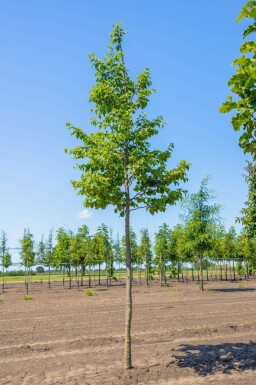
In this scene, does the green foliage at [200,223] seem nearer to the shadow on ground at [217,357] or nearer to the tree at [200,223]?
the tree at [200,223]

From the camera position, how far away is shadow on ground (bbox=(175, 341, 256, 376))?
8.59 m

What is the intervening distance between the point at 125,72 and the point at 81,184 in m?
3.15

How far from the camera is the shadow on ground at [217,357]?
338 inches

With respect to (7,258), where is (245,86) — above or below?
above

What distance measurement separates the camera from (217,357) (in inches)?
367

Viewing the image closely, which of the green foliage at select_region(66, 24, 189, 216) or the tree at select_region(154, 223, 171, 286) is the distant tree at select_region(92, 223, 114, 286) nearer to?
the tree at select_region(154, 223, 171, 286)

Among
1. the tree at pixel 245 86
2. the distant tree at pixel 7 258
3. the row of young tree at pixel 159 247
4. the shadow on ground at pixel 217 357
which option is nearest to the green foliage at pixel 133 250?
the row of young tree at pixel 159 247

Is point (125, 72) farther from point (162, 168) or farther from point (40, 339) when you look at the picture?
point (40, 339)

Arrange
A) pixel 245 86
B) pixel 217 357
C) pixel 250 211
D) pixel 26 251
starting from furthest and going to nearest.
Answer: pixel 26 251 → pixel 250 211 → pixel 217 357 → pixel 245 86

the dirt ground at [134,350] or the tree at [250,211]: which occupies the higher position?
the tree at [250,211]

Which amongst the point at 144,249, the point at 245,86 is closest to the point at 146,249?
the point at 144,249

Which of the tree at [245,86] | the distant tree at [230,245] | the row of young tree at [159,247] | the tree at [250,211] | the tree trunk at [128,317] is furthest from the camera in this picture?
the distant tree at [230,245]

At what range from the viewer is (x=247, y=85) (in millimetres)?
3521

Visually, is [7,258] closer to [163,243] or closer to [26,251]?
[26,251]
